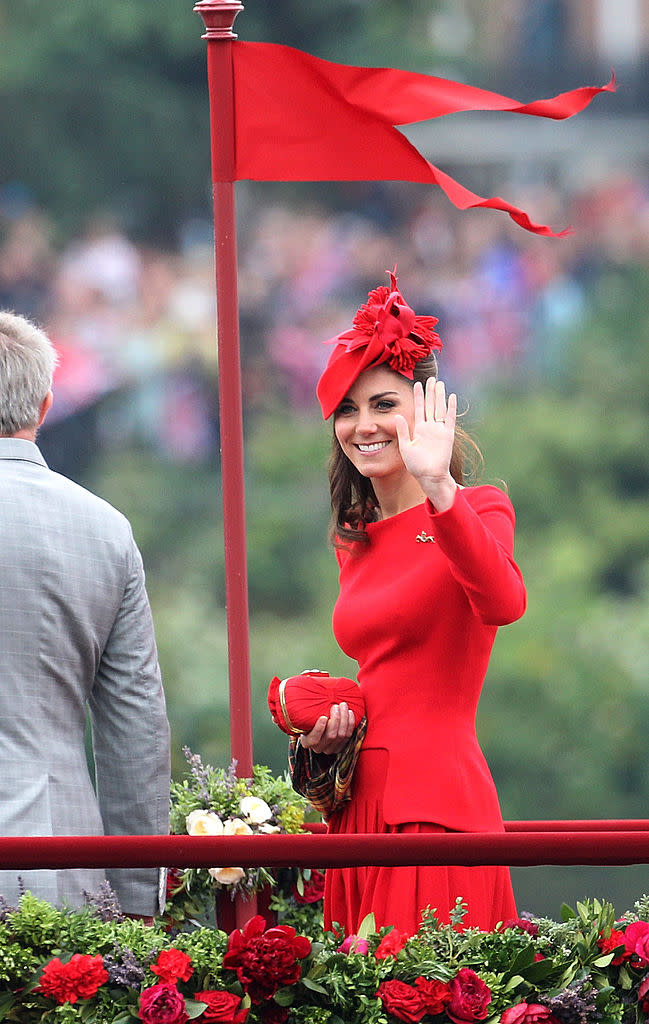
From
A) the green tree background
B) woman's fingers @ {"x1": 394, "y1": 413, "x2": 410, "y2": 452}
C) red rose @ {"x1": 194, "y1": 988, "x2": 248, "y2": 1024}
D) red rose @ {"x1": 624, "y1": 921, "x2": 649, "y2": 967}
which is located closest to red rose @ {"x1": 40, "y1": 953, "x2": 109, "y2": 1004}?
red rose @ {"x1": 194, "y1": 988, "x2": 248, "y2": 1024}

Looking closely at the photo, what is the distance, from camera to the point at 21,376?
2.66 meters

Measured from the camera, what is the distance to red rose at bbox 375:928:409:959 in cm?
246

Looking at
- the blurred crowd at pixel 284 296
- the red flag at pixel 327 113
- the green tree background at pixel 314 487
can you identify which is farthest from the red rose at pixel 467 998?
the blurred crowd at pixel 284 296

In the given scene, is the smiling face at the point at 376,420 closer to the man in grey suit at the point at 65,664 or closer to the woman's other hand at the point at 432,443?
the woman's other hand at the point at 432,443

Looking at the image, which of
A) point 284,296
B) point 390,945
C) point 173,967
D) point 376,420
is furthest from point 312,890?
point 284,296

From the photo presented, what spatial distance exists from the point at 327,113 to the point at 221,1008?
157 cm

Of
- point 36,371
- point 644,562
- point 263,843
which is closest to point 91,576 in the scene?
point 36,371

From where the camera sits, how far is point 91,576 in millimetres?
2664

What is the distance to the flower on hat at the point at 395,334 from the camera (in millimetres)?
2777

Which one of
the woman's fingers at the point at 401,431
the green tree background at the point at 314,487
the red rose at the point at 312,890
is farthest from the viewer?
the green tree background at the point at 314,487

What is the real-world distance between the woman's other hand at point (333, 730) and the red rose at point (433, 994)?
0.42 metres

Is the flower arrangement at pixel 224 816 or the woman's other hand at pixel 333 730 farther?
the flower arrangement at pixel 224 816

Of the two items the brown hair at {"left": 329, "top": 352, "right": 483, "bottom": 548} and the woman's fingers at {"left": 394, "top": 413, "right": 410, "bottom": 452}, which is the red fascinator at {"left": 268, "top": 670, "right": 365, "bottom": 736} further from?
the woman's fingers at {"left": 394, "top": 413, "right": 410, "bottom": 452}

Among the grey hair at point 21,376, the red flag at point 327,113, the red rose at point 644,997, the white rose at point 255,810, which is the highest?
the red flag at point 327,113
